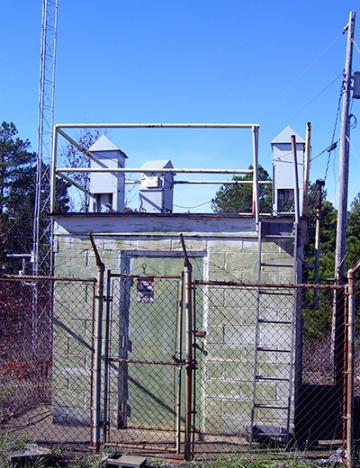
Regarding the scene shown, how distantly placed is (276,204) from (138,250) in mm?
2023

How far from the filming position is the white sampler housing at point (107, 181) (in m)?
8.23

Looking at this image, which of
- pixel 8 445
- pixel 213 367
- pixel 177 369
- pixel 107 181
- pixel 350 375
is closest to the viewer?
pixel 350 375

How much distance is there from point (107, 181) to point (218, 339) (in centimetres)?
279

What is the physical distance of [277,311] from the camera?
742 centimetres

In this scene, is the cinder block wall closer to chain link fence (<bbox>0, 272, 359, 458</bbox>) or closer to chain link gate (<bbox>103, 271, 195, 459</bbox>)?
chain link fence (<bbox>0, 272, 359, 458</bbox>)

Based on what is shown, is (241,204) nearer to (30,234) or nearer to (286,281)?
(30,234)

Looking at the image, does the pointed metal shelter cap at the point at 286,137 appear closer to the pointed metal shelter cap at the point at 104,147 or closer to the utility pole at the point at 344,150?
the pointed metal shelter cap at the point at 104,147

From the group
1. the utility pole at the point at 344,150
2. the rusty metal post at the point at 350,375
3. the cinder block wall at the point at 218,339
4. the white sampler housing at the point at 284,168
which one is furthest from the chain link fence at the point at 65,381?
the utility pole at the point at 344,150

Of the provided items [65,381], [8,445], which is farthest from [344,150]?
[8,445]

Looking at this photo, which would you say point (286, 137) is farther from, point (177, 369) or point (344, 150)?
point (344, 150)

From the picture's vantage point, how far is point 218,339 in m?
7.46

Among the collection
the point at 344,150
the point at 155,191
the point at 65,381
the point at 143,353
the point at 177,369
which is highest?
the point at 344,150

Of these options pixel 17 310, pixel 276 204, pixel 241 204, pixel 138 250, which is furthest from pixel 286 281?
pixel 241 204

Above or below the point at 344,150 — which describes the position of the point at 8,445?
below
